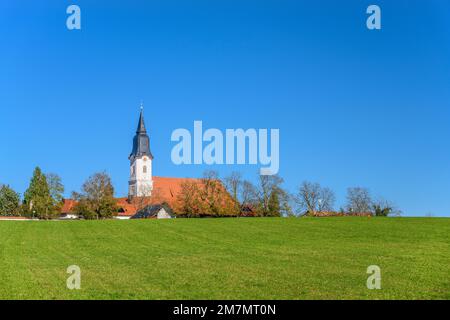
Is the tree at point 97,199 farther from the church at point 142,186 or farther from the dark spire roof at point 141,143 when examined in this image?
the dark spire roof at point 141,143

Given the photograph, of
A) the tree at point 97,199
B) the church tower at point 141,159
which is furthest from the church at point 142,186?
the tree at point 97,199

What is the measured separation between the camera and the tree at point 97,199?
97.8m

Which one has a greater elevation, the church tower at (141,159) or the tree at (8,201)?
the church tower at (141,159)

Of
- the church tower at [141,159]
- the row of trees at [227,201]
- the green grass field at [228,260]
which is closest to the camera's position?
the green grass field at [228,260]

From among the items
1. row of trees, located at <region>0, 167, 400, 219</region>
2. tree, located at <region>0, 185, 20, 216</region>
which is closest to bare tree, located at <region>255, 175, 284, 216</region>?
row of trees, located at <region>0, 167, 400, 219</region>

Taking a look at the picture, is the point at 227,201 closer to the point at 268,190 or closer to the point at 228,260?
the point at 268,190

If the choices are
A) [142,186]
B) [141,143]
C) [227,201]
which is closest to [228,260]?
[227,201]

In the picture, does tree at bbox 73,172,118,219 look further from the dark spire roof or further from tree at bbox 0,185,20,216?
the dark spire roof

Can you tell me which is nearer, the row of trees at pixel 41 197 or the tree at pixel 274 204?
the tree at pixel 274 204

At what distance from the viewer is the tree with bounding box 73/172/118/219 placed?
321 feet

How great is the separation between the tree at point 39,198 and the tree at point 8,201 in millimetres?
9951

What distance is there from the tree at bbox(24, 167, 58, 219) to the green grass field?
59126 mm
